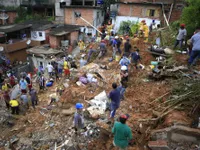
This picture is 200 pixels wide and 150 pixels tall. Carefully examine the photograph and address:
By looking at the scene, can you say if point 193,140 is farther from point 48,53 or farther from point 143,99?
point 48,53

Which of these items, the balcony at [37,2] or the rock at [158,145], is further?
the balcony at [37,2]

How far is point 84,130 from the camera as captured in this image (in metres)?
6.65

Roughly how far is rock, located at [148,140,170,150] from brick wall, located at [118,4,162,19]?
18.0m

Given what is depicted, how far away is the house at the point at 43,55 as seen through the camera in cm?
1758

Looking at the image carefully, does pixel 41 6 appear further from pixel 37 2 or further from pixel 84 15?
pixel 84 15

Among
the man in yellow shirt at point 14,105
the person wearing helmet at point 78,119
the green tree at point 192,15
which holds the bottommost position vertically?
the man in yellow shirt at point 14,105

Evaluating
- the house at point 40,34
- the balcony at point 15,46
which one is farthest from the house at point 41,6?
the balcony at point 15,46

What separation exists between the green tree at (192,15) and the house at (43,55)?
11365mm

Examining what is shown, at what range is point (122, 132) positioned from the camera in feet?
14.5

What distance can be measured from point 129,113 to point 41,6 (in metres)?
24.6

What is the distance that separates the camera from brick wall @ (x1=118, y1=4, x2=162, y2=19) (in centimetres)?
2045

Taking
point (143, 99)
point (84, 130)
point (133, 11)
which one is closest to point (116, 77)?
point (143, 99)

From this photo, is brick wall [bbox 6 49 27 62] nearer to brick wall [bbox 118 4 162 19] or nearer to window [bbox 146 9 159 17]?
brick wall [bbox 118 4 162 19]

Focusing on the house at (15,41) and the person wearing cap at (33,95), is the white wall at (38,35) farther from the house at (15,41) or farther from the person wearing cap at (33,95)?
the person wearing cap at (33,95)
